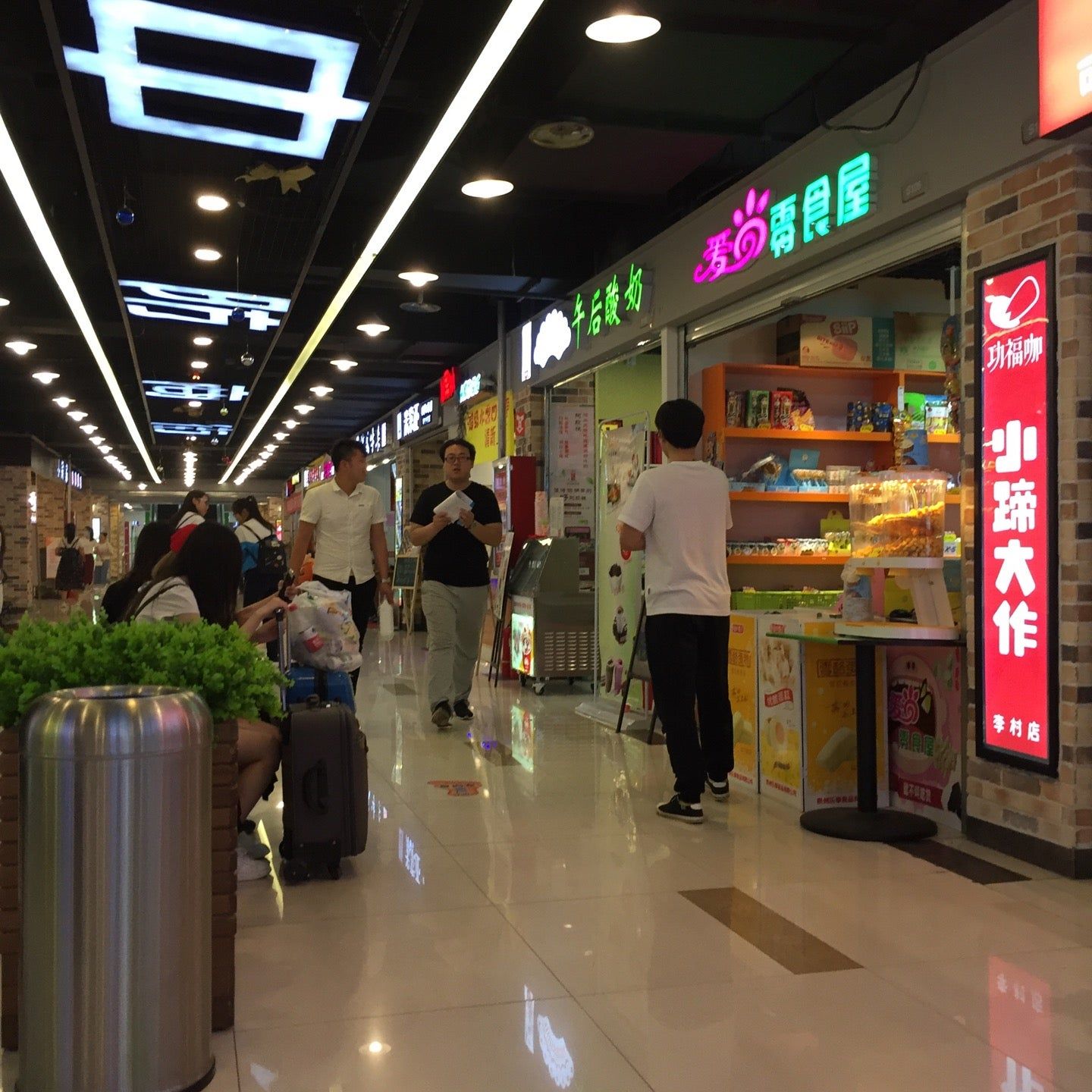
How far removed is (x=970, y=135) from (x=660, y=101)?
2154 millimetres

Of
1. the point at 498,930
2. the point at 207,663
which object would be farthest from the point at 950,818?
the point at 207,663

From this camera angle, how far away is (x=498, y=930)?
301 centimetres

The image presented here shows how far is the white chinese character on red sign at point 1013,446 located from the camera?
11.9 feet

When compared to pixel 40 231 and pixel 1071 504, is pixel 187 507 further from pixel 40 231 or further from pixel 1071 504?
pixel 1071 504

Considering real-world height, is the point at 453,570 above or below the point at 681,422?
below

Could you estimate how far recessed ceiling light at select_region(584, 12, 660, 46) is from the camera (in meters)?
A: 4.33

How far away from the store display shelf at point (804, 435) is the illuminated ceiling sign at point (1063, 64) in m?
3.06

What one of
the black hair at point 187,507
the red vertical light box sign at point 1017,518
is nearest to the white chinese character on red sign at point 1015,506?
the red vertical light box sign at point 1017,518

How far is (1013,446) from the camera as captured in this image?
3721 millimetres

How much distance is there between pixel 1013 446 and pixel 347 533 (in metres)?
3.07

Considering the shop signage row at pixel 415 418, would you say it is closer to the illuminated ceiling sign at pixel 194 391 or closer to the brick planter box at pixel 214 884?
the illuminated ceiling sign at pixel 194 391

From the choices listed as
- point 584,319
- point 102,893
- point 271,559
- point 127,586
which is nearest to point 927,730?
point 127,586

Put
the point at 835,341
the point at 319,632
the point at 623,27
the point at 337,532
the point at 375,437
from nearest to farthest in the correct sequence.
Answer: the point at 319,632 → the point at 623,27 → the point at 337,532 → the point at 835,341 → the point at 375,437

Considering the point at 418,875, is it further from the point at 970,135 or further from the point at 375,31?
the point at 970,135
